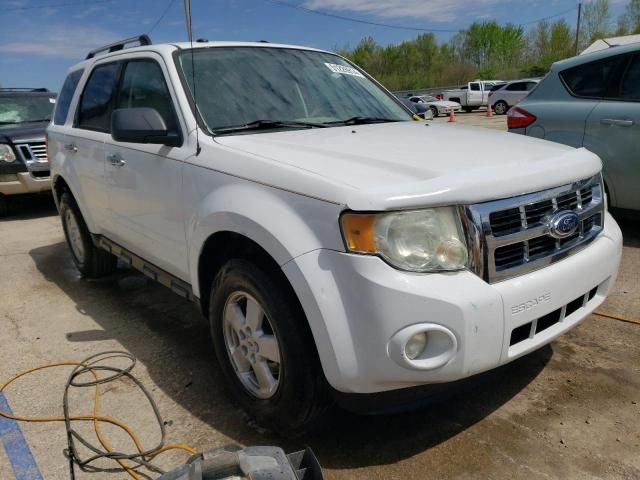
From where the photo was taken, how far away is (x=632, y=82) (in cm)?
474

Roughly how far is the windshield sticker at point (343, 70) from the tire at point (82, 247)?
2.49 m

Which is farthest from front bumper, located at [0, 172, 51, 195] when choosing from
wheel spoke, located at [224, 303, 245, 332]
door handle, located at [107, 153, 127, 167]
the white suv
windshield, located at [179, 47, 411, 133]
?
wheel spoke, located at [224, 303, 245, 332]

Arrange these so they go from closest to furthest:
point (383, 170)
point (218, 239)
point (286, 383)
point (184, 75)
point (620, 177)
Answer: point (383, 170) < point (286, 383) < point (218, 239) < point (184, 75) < point (620, 177)

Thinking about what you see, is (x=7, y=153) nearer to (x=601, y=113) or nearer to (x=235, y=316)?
(x=235, y=316)

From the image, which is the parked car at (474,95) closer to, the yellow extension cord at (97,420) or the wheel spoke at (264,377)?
the yellow extension cord at (97,420)

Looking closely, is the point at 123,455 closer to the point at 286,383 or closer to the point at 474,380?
the point at 286,383

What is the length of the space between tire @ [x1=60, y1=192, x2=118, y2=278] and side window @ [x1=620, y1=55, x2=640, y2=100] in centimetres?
467

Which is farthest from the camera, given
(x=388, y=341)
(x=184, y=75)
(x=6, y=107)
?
(x=6, y=107)

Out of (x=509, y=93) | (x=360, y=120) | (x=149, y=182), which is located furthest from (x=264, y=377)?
(x=509, y=93)

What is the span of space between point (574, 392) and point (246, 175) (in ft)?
6.34

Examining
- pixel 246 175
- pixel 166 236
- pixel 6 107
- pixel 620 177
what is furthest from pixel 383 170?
pixel 6 107

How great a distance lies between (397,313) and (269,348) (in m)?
0.71

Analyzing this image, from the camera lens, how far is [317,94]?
336 cm

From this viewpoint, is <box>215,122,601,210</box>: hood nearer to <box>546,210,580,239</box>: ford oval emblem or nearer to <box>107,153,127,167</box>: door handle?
<box>546,210,580,239</box>: ford oval emblem
